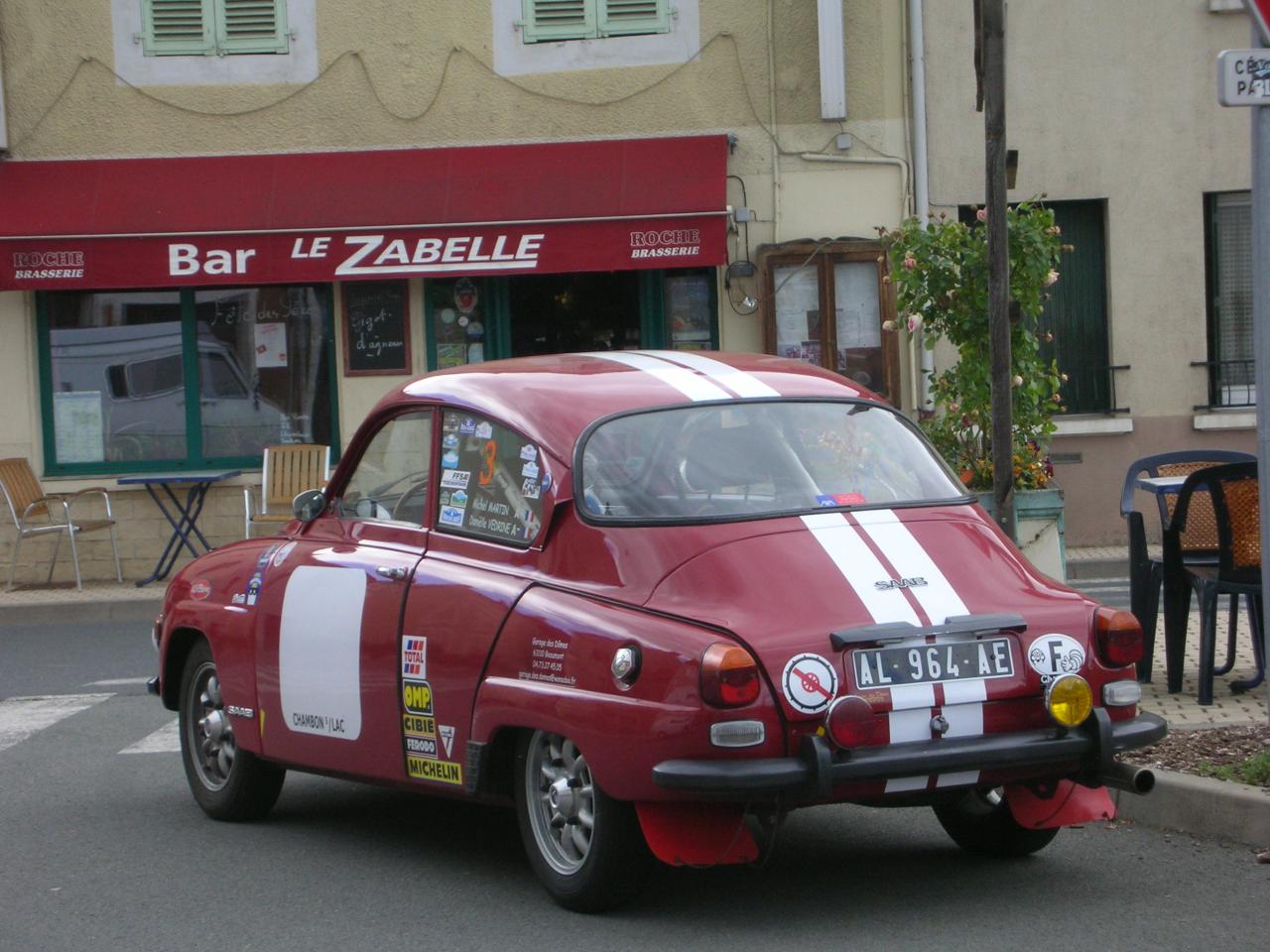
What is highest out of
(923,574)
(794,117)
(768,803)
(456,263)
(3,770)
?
(794,117)

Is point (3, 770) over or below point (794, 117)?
below

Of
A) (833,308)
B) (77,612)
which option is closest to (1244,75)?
(833,308)

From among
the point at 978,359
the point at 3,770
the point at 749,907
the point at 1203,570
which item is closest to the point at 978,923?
the point at 749,907

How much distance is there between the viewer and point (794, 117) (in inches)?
679

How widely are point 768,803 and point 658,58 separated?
43.4 feet

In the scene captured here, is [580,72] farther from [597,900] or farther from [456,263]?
[597,900]

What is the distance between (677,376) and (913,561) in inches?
46.3

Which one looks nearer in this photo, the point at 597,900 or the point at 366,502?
the point at 597,900

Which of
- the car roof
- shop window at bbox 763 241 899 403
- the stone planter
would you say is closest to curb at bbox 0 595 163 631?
shop window at bbox 763 241 899 403

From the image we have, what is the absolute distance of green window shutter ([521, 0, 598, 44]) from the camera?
56.9 feet

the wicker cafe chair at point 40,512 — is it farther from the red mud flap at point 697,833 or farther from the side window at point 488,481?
the red mud flap at point 697,833

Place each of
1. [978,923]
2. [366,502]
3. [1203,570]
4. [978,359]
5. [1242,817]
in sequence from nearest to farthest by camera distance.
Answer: [978,923] → [1242,817] → [366,502] → [1203,570] → [978,359]

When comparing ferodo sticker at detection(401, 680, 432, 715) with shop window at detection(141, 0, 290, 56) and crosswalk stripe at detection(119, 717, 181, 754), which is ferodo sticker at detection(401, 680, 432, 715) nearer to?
crosswalk stripe at detection(119, 717, 181, 754)

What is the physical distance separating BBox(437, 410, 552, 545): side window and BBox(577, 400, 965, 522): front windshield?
23cm
